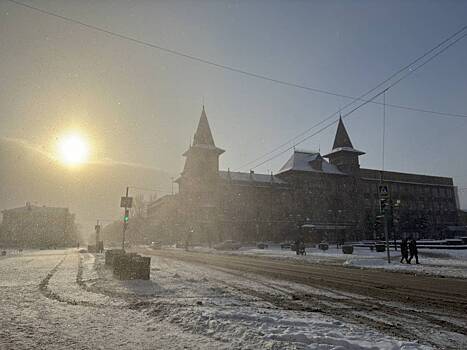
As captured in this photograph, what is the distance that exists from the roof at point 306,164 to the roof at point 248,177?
11.8 ft

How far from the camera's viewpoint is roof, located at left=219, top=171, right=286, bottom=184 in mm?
70331

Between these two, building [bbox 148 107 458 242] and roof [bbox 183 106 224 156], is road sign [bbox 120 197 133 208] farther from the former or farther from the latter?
roof [bbox 183 106 224 156]

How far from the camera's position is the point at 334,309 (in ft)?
22.9

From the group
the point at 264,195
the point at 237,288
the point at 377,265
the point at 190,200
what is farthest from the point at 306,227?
the point at 237,288

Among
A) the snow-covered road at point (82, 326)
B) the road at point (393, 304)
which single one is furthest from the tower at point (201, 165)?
the snow-covered road at point (82, 326)

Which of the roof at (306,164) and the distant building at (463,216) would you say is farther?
the distant building at (463,216)

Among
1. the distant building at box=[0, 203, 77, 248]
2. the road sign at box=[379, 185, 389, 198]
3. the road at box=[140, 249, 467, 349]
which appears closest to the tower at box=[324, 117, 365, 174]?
the road sign at box=[379, 185, 389, 198]

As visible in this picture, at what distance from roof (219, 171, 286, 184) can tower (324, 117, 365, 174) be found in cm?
1512

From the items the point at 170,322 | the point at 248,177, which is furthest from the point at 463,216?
the point at 170,322

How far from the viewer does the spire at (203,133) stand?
68938 mm

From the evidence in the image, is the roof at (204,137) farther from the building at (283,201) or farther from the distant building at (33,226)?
the distant building at (33,226)

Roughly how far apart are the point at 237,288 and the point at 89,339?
18.6ft

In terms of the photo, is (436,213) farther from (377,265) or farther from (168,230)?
(377,265)

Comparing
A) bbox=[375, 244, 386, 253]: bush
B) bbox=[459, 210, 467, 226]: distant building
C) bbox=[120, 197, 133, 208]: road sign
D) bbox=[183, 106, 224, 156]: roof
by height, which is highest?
bbox=[183, 106, 224, 156]: roof
